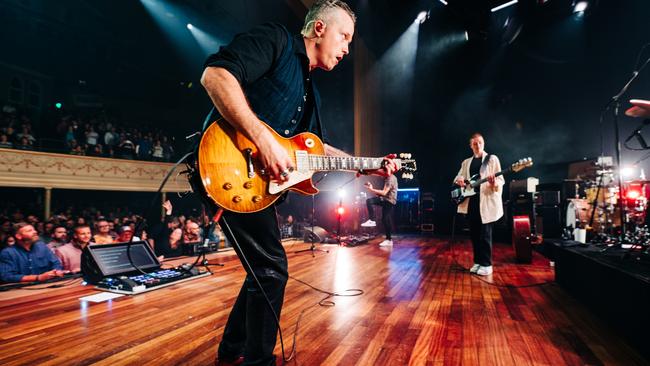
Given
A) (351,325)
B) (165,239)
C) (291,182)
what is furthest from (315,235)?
(291,182)

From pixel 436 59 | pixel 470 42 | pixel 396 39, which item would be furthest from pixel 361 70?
pixel 470 42

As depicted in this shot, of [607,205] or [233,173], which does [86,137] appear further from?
[607,205]

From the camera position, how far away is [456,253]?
6.17 metres

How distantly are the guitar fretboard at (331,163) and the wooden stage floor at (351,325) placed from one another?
1.01 metres

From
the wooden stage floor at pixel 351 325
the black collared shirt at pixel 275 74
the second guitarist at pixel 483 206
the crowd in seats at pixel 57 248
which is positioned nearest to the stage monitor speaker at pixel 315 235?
the crowd in seats at pixel 57 248

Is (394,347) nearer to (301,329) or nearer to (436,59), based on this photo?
(301,329)

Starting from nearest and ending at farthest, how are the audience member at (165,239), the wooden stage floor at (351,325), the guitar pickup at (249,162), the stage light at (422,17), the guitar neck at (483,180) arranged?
the guitar pickup at (249,162)
the wooden stage floor at (351,325)
the guitar neck at (483,180)
the audience member at (165,239)
the stage light at (422,17)

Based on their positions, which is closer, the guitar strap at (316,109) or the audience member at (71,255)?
the guitar strap at (316,109)

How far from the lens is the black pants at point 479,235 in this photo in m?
4.02

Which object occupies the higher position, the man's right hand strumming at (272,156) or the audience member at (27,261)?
the man's right hand strumming at (272,156)

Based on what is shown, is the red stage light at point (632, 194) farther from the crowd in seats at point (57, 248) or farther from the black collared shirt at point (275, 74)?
the crowd in seats at point (57, 248)

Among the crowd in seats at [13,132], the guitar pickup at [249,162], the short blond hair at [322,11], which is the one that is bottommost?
the guitar pickup at [249,162]

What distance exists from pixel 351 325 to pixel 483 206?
255cm

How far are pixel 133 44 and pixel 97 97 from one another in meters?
3.54
